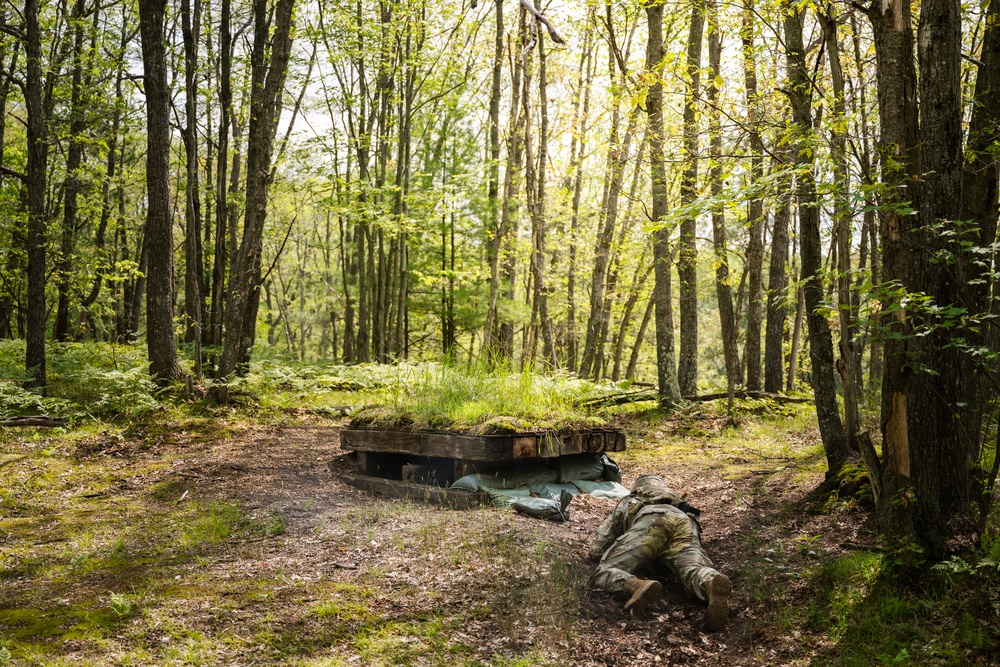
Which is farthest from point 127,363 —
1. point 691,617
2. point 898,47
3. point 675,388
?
point 898,47

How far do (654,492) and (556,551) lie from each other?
33.6 inches

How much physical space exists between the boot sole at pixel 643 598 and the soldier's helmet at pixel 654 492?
0.90 meters

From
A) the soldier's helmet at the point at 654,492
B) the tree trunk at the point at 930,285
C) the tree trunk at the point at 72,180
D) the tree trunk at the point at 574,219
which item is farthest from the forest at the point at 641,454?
the tree trunk at the point at 574,219

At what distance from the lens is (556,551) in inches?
188

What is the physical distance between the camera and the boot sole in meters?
3.89

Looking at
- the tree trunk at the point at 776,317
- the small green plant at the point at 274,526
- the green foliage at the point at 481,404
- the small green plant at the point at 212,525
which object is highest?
the tree trunk at the point at 776,317

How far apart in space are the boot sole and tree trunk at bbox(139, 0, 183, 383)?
30.7 feet

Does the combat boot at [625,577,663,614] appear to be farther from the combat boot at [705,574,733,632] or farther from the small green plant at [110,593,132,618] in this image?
the small green plant at [110,593,132,618]

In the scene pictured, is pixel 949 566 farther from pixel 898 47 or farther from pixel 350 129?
pixel 350 129

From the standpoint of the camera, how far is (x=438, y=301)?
20.0 meters

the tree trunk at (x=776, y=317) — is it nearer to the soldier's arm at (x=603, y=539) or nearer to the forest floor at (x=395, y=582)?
the forest floor at (x=395, y=582)

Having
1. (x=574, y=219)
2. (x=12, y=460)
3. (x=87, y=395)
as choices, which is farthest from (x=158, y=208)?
(x=574, y=219)

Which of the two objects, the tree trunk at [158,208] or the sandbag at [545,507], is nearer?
the sandbag at [545,507]

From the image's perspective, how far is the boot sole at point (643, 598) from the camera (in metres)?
3.89
